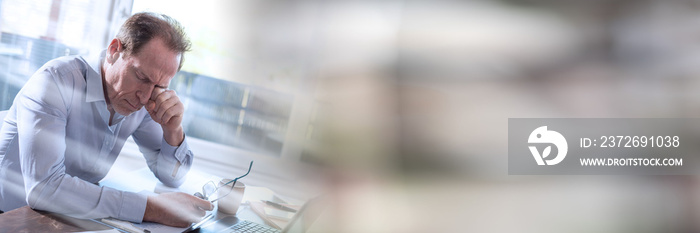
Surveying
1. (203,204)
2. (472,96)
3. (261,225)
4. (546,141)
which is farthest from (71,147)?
(546,141)

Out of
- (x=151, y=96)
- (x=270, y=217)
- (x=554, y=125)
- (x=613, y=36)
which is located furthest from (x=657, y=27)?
(x=151, y=96)

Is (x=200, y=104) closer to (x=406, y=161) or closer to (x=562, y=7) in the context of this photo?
(x=406, y=161)

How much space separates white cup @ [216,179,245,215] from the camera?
870 millimetres

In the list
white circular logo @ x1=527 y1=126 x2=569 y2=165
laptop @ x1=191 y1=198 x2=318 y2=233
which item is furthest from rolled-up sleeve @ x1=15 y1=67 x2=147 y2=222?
white circular logo @ x1=527 y1=126 x2=569 y2=165

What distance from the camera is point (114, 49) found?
0.85 metres

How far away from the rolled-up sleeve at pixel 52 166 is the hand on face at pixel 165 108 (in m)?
0.14

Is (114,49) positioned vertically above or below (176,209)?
above

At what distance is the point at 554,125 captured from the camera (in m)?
0.76

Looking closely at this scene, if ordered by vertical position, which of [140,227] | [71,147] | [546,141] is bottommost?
[140,227]

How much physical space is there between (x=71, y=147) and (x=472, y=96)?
716mm

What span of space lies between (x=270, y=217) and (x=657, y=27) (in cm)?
73

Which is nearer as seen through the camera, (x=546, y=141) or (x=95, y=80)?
(x=546, y=141)

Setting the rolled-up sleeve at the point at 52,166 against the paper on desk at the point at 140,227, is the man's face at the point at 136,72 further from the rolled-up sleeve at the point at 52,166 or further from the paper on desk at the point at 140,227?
the paper on desk at the point at 140,227

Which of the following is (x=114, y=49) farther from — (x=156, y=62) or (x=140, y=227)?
(x=140, y=227)
